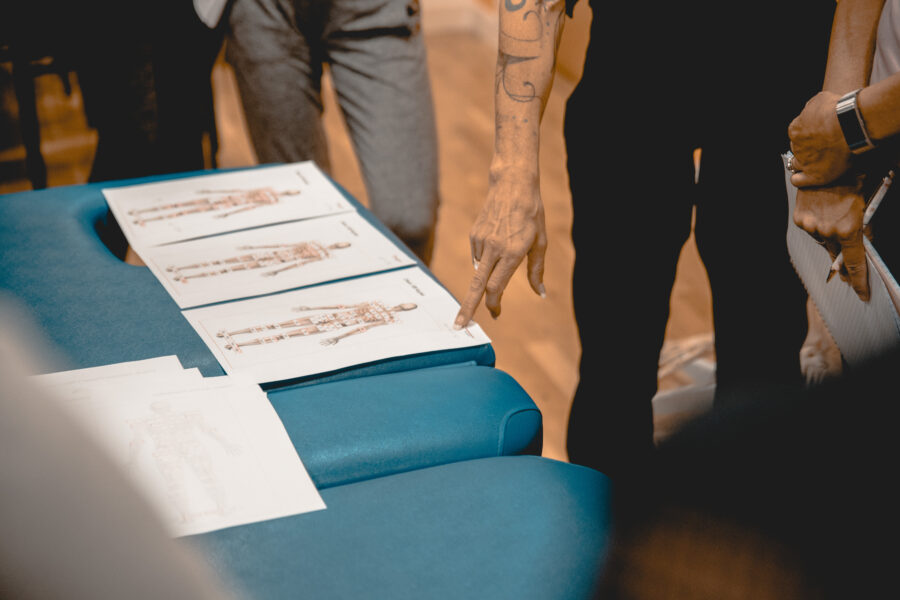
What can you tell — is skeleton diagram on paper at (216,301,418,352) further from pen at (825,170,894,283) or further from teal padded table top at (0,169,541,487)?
pen at (825,170,894,283)

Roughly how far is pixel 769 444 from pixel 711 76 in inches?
32.5

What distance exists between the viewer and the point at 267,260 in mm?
1142

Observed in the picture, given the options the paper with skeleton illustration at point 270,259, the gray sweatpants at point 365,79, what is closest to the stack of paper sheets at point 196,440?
the paper with skeleton illustration at point 270,259

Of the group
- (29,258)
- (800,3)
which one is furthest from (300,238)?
(800,3)

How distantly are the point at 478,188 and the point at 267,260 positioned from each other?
73.7 inches

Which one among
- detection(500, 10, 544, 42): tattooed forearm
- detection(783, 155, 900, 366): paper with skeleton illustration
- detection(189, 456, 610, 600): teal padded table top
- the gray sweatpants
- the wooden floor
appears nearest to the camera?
detection(189, 456, 610, 600): teal padded table top

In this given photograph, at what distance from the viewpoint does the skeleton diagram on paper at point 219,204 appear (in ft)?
4.10

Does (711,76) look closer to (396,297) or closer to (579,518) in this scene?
(396,297)

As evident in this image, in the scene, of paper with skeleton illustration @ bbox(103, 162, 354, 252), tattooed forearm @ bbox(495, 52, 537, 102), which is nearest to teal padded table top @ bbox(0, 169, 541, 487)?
paper with skeleton illustration @ bbox(103, 162, 354, 252)

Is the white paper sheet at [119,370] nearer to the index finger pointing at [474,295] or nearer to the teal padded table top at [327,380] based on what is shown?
the teal padded table top at [327,380]

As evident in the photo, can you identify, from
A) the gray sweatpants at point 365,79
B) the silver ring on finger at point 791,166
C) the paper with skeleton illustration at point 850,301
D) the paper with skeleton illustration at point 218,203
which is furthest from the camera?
the gray sweatpants at point 365,79

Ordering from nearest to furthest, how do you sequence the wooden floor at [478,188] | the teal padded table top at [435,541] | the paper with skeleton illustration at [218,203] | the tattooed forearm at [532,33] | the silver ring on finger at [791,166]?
the teal padded table top at [435,541]
the silver ring on finger at [791,166]
the tattooed forearm at [532,33]
the paper with skeleton illustration at [218,203]
the wooden floor at [478,188]

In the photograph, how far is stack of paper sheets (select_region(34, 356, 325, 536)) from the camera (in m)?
0.71

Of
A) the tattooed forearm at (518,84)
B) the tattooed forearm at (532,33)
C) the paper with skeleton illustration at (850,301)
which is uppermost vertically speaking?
the tattooed forearm at (532,33)
